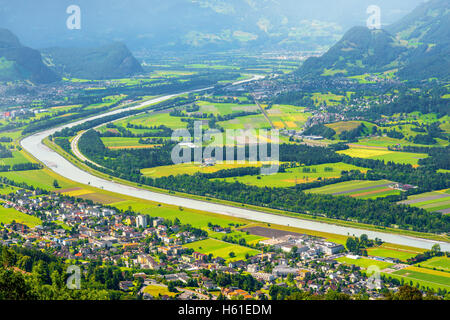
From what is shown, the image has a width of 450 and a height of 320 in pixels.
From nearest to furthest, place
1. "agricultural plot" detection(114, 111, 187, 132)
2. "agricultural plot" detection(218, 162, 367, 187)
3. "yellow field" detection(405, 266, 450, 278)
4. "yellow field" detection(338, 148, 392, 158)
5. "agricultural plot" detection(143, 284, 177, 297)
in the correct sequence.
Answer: "agricultural plot" detection(143, 284, 177, 297)
"yellow field" detection(405, 266, 450, 278)
"agricultural plot" detection(218, 162, 367, 187)
"yellow field" detection(338, 148, 392, 158)
"agricultural plot" detection(114, 111, 187, 132)

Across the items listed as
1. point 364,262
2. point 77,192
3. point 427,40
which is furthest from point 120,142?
point 427,40

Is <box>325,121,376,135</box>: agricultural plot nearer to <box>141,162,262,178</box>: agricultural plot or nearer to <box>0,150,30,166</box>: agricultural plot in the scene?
<box>141,162,262,178</box>: agricultural plot

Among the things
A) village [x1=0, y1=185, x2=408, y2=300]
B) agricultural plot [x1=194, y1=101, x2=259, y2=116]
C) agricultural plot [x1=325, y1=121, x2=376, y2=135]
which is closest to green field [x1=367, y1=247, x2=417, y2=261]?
village [x1=0, y1=185, x2=408, y2=300]

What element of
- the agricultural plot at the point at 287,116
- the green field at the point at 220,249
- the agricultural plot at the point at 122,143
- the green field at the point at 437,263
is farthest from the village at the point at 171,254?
the agricultural plot at the point at 287,116

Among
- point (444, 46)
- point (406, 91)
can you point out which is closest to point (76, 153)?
point (406, 91)

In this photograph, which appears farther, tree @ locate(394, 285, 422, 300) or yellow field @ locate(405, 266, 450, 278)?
yellow field @ locate(405, 266, 450, 278)

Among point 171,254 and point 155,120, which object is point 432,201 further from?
point 155,120
